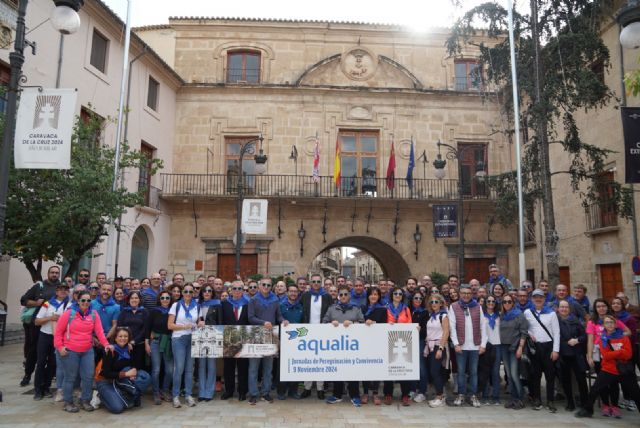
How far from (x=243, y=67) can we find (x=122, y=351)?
52.7 feet

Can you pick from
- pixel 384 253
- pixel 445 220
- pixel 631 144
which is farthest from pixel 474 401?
pixel 384 253

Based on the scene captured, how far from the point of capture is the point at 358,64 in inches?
798

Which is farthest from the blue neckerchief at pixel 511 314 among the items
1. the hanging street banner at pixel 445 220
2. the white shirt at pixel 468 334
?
the hanging street banner at pixel 445 220

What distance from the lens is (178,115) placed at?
19984 mm

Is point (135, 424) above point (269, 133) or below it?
below

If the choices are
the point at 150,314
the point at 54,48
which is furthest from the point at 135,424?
the point at 54,48

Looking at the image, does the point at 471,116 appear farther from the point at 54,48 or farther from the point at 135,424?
the point at 135,424

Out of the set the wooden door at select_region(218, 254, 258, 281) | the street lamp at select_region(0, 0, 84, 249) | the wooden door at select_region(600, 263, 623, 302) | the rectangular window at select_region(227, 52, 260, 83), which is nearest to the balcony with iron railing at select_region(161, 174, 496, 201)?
the wooden door at select_region(218, 254, 258, 281)

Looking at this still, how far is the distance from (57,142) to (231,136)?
14.0 m

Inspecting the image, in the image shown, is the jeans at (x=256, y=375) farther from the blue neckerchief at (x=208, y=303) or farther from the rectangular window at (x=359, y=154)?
the rectangular window at (x=359, y=154)

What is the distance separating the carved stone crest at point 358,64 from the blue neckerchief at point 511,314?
14929mm

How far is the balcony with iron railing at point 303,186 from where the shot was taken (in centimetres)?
1911

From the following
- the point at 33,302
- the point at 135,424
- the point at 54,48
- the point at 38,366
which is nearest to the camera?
the point at 135,424

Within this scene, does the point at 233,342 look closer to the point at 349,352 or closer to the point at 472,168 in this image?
the point at 349,352
